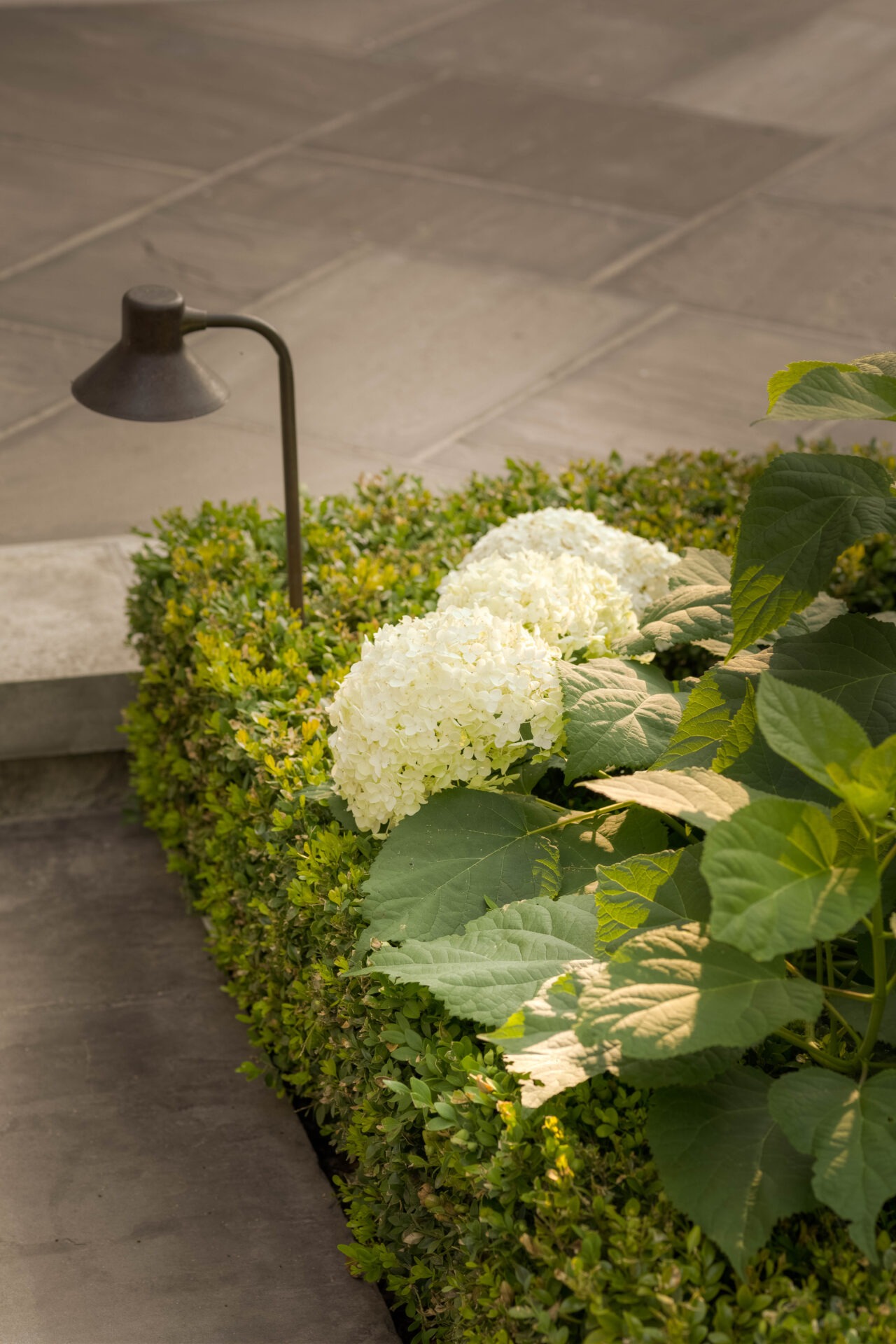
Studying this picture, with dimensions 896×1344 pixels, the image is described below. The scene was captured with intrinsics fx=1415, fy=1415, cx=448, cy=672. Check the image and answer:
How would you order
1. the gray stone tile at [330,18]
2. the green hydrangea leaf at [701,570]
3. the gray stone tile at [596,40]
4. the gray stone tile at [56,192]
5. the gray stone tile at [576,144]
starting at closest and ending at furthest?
the green hydrangea leaf at [701,570] → the gray stone tile at [56,192] → the gray stone tile at [576,144] → the gray stone tile at [596,40] → the gray stone tile at [330,18]

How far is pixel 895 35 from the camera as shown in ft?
35.6

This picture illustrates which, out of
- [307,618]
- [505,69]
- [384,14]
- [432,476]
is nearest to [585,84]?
[505,69]

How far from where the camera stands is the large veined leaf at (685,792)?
1855mm

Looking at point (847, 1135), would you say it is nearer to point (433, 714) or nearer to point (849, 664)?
point (849, 664)

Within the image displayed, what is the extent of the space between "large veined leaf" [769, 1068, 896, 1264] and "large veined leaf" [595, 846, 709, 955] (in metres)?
0.28

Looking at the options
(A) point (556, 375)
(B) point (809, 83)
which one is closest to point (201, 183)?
(A) point (556, 375)

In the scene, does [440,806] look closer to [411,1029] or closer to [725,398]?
[411,1029]

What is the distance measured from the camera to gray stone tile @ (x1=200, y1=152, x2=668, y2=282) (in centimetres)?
707

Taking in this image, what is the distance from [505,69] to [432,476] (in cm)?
561

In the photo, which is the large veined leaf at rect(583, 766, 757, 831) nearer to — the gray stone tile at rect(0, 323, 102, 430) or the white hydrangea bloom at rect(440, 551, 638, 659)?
the white hydrangea bloom at rect(440, 551, 638, 659)

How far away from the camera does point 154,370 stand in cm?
291

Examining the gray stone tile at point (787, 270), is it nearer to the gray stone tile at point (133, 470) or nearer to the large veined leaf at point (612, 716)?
the gray stone tile at point (133, 470)

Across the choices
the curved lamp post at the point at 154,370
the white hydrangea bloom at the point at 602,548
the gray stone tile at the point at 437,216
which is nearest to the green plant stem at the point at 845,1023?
the white hydrangea bloom at the point at 602,548

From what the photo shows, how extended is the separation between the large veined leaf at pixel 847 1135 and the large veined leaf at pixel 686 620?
97cm
